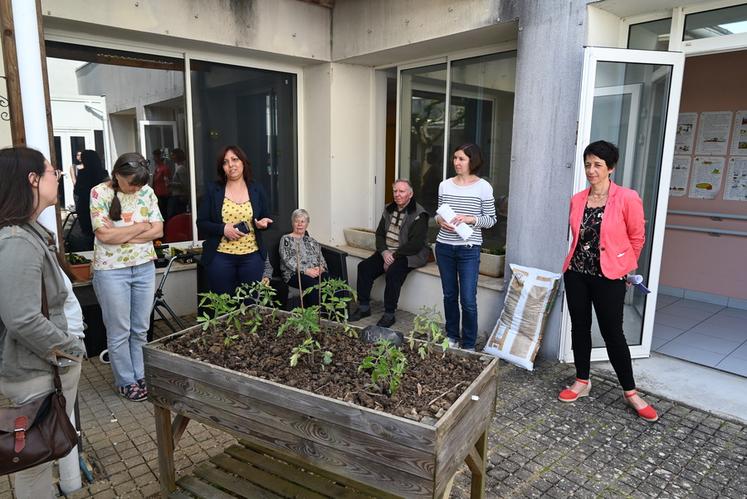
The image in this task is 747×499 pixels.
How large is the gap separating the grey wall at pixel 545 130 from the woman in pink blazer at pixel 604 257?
0.62 meters

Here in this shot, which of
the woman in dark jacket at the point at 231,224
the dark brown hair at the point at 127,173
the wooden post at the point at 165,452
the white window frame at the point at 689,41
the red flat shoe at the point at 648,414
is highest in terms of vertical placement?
the white window frame at the point at 689,41

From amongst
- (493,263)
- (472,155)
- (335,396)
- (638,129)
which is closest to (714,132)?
(638,129)

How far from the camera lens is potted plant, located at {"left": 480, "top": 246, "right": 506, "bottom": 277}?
5.02m

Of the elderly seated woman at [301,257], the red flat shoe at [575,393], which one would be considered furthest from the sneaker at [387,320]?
the red flat shoe at [575,393]

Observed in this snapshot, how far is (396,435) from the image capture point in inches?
69.9

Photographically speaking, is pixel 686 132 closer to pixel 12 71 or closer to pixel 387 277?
pixel 387 277

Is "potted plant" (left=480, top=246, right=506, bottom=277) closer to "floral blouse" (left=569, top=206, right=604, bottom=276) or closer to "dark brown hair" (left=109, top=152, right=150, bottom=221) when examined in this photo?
"floral blouse" (left=569, top=206, right=604, bottom=276)

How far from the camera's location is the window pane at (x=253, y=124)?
5598 millimetres

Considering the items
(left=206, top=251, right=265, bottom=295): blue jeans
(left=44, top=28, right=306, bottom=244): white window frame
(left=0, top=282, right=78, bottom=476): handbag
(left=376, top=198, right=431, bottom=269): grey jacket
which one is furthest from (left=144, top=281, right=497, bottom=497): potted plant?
(left=44, top=28, right=306, bottom=244): white window frame

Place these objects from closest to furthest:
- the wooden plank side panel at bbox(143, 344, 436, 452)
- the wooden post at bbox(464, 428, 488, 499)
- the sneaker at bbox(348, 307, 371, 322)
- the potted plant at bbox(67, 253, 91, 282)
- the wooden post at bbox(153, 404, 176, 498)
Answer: the wooden plank side panel at bbox(143, 344, 436, 452)
the wooden post at bbox(464, 428, 488, 499)
the wooden post at bbox(153, 404, 176, 498)
the potted plant at bbox(67, 253, 91, 282)
the sneaker at bbox(348, 307, 371, 322)

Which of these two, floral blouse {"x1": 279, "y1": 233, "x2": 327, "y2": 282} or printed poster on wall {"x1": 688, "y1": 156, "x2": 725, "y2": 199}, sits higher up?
printed poster on wall {"x1": 688, "y1": 156, "x2": 725, "y2": 199}

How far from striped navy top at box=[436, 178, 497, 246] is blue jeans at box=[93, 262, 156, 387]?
2362 millimetres

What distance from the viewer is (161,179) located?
17.9 feet

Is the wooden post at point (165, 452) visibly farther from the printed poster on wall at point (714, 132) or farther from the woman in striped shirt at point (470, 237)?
the printed poster on wall at point (714, 132)
